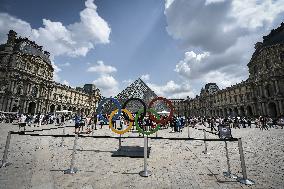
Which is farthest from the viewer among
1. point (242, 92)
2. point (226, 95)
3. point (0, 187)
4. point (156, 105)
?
point (226, 95)

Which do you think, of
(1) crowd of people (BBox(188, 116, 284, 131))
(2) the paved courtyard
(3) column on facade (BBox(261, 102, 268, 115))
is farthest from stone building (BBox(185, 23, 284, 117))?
(2) the paved courtyard

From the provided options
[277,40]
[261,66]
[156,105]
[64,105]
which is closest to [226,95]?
[261,66]

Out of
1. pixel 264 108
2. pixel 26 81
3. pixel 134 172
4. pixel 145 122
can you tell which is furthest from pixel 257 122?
pixel 26 81

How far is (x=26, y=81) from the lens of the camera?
4925cm

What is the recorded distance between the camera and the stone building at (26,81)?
1765 inches

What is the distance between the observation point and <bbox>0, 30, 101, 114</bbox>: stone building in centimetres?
4483

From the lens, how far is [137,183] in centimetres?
449

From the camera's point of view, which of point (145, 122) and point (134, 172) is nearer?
point (134, 172)

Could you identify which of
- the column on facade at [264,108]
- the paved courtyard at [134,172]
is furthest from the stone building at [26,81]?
the column on facade at [264,108]

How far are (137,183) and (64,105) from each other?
68.9 metres

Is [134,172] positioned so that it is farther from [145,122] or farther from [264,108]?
[264,108]

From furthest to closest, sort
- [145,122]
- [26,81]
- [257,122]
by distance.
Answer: [26,81] < [257,122] < [145,122]

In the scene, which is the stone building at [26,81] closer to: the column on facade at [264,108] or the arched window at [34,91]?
the arched window at [34,91]

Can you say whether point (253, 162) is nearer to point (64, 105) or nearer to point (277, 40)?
point (277, 40)
